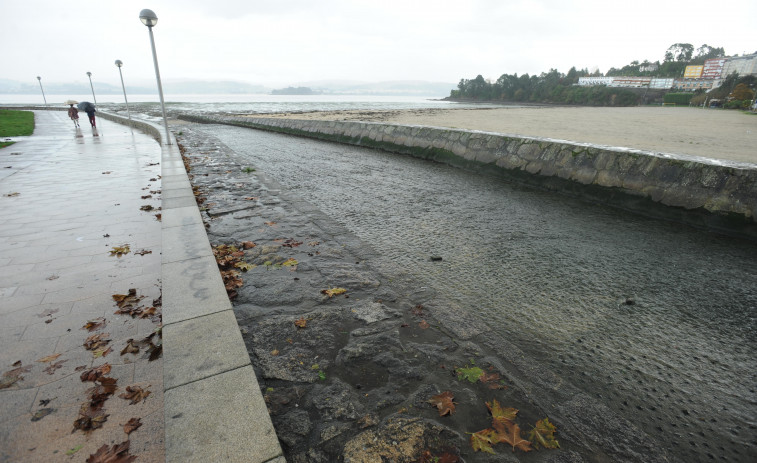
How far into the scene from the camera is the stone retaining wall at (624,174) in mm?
4934

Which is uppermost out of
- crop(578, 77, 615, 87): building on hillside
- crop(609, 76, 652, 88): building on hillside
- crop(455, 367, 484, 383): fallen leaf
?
crop(578, 77, 615, 87): building on hillside

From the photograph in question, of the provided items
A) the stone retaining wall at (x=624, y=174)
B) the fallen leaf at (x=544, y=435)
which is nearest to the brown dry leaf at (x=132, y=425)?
the fallen leaf at (x=544, y=435)

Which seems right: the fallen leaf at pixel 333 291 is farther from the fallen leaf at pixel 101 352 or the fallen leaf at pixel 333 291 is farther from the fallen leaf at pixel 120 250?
the fallen leaf at pixel 120 250

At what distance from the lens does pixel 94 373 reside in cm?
233

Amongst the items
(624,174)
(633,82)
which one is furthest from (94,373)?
(633,82)

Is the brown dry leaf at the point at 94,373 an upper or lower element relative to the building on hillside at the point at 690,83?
lower

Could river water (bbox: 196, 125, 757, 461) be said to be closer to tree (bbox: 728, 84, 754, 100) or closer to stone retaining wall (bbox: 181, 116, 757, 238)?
stone retaining wall (bbox: 181, 116, 757, 238)

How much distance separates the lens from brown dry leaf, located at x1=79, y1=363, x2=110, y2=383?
7.55 ft

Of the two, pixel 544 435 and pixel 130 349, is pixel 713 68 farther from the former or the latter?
pixel 130 349

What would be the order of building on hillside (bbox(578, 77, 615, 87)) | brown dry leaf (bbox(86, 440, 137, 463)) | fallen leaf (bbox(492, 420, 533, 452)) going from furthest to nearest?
1. building on hillside (bbox(578, 77, 615, 87))
2. fallen leaf (bbox(492, 420, 533, 452))
3. brown dry leaf (bbox(86, 440, 137, 463))

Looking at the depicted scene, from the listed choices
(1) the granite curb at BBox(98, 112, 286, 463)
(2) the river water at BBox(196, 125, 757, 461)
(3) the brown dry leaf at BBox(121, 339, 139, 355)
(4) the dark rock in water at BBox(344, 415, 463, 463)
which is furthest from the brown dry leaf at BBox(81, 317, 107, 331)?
(2) the river water at BBox(196, 125, 757, 461)

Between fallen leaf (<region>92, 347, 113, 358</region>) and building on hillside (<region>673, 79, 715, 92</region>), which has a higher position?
building on hillside (<region>673, 79, 715, 92</region>)

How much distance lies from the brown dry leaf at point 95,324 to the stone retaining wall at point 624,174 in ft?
24.3

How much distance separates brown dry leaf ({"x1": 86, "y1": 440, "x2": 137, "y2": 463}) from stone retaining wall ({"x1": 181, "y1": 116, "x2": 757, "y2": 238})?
23.2 feet
